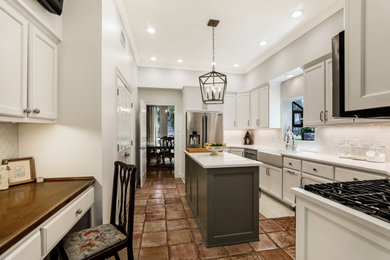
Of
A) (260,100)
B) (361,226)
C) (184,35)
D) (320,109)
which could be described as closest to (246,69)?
(260,100)

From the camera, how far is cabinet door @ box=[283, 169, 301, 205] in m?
2.88

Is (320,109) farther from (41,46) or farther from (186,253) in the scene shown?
(41,46)

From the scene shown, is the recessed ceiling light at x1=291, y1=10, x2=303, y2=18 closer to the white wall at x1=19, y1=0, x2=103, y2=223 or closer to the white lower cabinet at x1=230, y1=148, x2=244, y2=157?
the white wall at x1=19, y1=0, x2=103, y2=223

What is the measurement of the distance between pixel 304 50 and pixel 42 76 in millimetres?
3660

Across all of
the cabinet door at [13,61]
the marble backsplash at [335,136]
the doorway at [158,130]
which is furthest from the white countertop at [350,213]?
the doorway at [158,130]

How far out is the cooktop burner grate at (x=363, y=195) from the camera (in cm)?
80

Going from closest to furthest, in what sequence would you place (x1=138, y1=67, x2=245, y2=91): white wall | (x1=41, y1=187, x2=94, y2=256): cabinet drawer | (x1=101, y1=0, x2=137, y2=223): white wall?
(x1=41, y1=187, x2=94, y2=256): cabinet drawer
(x1=101, y1=0, x2=137, y2=223): white wall
(x1=138, y1=67, x2=245, y2=91): white wall

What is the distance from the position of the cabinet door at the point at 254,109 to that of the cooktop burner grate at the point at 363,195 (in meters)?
3.54

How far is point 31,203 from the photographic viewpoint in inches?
45.3

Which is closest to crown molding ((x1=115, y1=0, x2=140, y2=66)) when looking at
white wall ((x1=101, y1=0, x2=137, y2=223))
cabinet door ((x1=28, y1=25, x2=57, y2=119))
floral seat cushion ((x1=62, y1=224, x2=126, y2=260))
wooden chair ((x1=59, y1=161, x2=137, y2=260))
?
white wall ((x1=101, y1=0, x2=137, y2=223))

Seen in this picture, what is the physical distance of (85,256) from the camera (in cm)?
118

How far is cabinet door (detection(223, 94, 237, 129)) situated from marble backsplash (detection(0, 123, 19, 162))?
434cm

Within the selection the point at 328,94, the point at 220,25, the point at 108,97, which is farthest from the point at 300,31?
the point at 108,97

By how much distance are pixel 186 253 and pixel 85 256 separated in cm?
114
